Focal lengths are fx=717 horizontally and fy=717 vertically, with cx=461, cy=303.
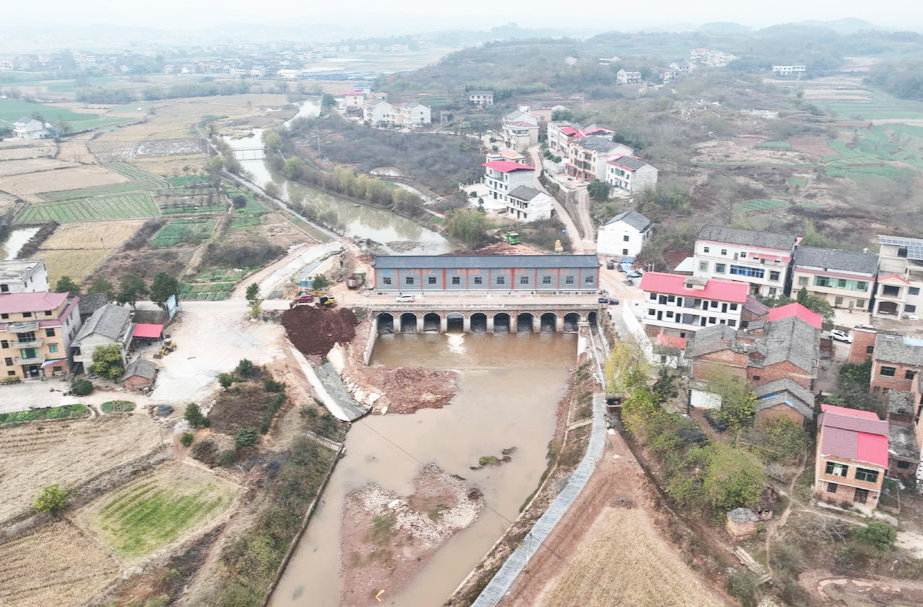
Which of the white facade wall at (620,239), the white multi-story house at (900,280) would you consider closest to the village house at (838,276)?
the white multi-story house at (900,280)

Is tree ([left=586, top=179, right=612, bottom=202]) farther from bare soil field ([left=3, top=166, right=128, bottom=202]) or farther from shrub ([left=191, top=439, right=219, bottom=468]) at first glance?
bare soil field ([left=3, top=166, right=128, bottom=202])

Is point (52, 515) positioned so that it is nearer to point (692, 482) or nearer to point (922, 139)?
point (692, 482)

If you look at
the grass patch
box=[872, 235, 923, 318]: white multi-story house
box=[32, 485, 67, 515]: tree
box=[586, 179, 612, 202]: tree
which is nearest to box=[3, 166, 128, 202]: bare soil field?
the grass patch

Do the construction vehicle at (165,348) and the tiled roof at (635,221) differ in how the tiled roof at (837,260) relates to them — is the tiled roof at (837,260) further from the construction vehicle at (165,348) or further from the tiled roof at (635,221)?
the construction vehicle at (165,348)

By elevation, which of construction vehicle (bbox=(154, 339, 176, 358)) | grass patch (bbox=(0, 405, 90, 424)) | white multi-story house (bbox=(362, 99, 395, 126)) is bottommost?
grass patch (bbox=(0, 405, 90, 424))

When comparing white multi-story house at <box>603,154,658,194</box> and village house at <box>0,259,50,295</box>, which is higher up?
white multi-story house at <box>603,154,658,194</box>

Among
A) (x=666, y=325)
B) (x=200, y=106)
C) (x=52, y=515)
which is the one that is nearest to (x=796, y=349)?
(x=666, y=325)
